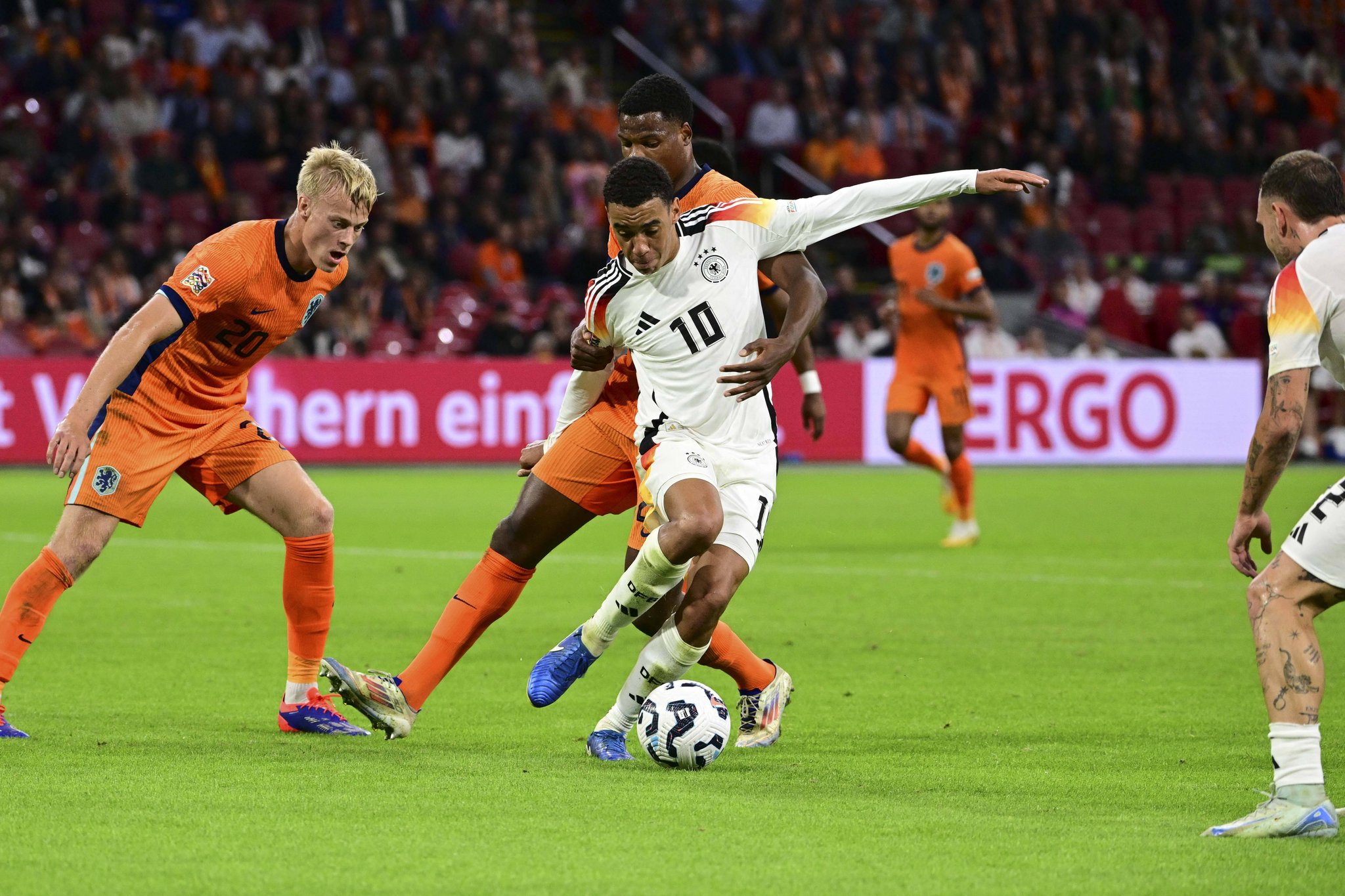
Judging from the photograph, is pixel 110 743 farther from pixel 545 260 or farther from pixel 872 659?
pixel 545 260

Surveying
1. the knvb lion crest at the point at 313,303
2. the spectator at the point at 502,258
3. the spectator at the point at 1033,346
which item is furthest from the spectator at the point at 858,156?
the knvb lion crest at the point at 313,303

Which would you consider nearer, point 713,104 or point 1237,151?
point 713,104

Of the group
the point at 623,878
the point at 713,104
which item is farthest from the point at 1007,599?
the point at 713,104

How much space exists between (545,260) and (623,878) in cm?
1840

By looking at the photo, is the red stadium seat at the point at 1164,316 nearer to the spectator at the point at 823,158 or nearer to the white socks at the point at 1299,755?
the spectator at the point at 823,158

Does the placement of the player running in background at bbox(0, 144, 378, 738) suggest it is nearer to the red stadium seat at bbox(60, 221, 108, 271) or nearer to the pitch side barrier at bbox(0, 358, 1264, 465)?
the pitch side barrier at bbox(0, 358, 1264, 465)

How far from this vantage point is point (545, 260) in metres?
22.1

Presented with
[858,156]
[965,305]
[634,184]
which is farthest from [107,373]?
[858,156]

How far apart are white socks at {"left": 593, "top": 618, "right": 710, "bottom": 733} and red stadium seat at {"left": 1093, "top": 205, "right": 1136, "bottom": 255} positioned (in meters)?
20.7

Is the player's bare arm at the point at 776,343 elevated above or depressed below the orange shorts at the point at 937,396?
above

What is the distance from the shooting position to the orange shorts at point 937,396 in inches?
507

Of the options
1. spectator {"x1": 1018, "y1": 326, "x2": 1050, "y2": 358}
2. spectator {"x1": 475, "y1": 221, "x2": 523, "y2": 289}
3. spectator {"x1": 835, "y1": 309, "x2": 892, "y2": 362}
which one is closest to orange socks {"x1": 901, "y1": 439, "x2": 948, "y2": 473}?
spectator {"x1": 835, "y1": 309, "x2": 892, "y2": 362}

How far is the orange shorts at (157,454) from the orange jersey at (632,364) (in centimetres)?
113

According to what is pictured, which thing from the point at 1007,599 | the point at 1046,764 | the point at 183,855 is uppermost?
the point at 183,855
